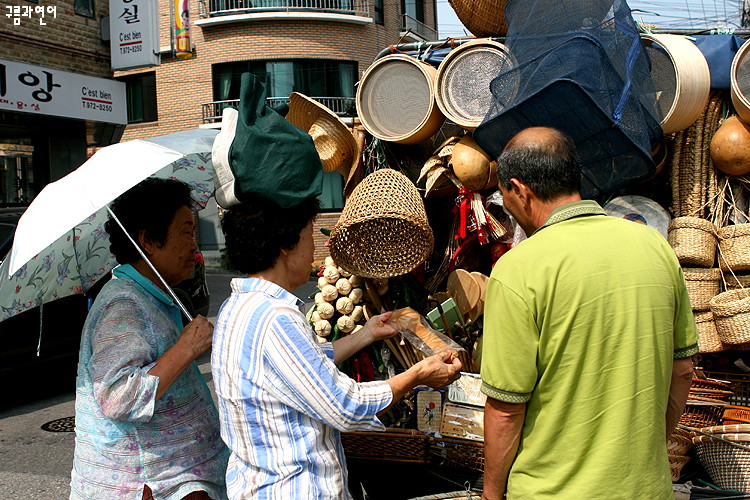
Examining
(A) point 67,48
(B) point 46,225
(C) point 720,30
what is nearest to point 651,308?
(B) point 46,225

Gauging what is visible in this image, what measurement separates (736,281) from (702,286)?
18 centimetres

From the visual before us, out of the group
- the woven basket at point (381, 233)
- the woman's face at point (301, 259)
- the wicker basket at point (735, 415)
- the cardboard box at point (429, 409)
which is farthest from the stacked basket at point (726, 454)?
the woman's face at point (301, 259)

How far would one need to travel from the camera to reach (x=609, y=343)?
1.56m

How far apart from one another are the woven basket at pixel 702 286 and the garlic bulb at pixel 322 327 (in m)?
1.75

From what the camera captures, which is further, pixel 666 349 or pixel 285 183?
pixel 285 183

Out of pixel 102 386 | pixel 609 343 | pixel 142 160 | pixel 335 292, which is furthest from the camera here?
pixel 335 292

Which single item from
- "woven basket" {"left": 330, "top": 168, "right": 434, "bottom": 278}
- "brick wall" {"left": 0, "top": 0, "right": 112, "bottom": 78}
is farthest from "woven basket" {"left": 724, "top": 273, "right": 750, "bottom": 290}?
"brick wall" {"left": 0, "top": 0, "right": 112, "bottom": 78}

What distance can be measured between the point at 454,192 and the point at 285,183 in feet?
5.62

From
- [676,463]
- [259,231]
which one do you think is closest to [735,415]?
[676,463]

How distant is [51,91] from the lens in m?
10.8

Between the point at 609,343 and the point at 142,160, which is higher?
the point at 142,160

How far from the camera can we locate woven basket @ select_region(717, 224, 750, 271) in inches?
119

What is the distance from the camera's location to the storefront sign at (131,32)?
11914 millimetres

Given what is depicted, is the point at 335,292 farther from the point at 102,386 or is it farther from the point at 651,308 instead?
the point at 651,308
